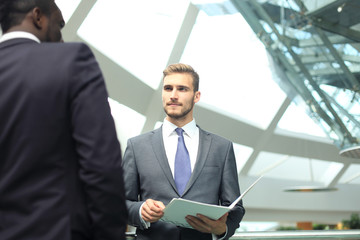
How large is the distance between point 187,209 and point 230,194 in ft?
1.59

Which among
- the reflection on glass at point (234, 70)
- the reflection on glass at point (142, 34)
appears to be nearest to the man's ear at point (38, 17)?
the reflection on glass at point (142, 34)

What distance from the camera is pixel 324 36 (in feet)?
41.8

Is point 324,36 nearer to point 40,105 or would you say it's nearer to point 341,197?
point 341,197

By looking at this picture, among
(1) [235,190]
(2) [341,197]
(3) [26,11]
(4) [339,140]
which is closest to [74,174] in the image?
(3) [26,11]

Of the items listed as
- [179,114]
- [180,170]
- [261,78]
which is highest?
[261,78]

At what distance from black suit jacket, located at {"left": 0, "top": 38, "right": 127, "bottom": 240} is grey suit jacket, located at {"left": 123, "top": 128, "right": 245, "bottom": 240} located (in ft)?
3.71

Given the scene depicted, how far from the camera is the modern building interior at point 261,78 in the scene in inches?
503

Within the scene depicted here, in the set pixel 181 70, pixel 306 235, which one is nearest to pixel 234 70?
pixel 306 235

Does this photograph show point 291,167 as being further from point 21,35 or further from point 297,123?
point 21,35

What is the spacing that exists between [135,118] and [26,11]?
14052 mm

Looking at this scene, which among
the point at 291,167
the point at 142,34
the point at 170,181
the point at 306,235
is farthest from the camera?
the point at 291,167

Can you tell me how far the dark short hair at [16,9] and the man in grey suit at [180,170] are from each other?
1.17 m

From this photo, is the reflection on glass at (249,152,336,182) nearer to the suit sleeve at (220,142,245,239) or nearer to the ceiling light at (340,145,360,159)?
the ceiling light at (340,145,360,159)

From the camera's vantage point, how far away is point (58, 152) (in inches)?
62.7
